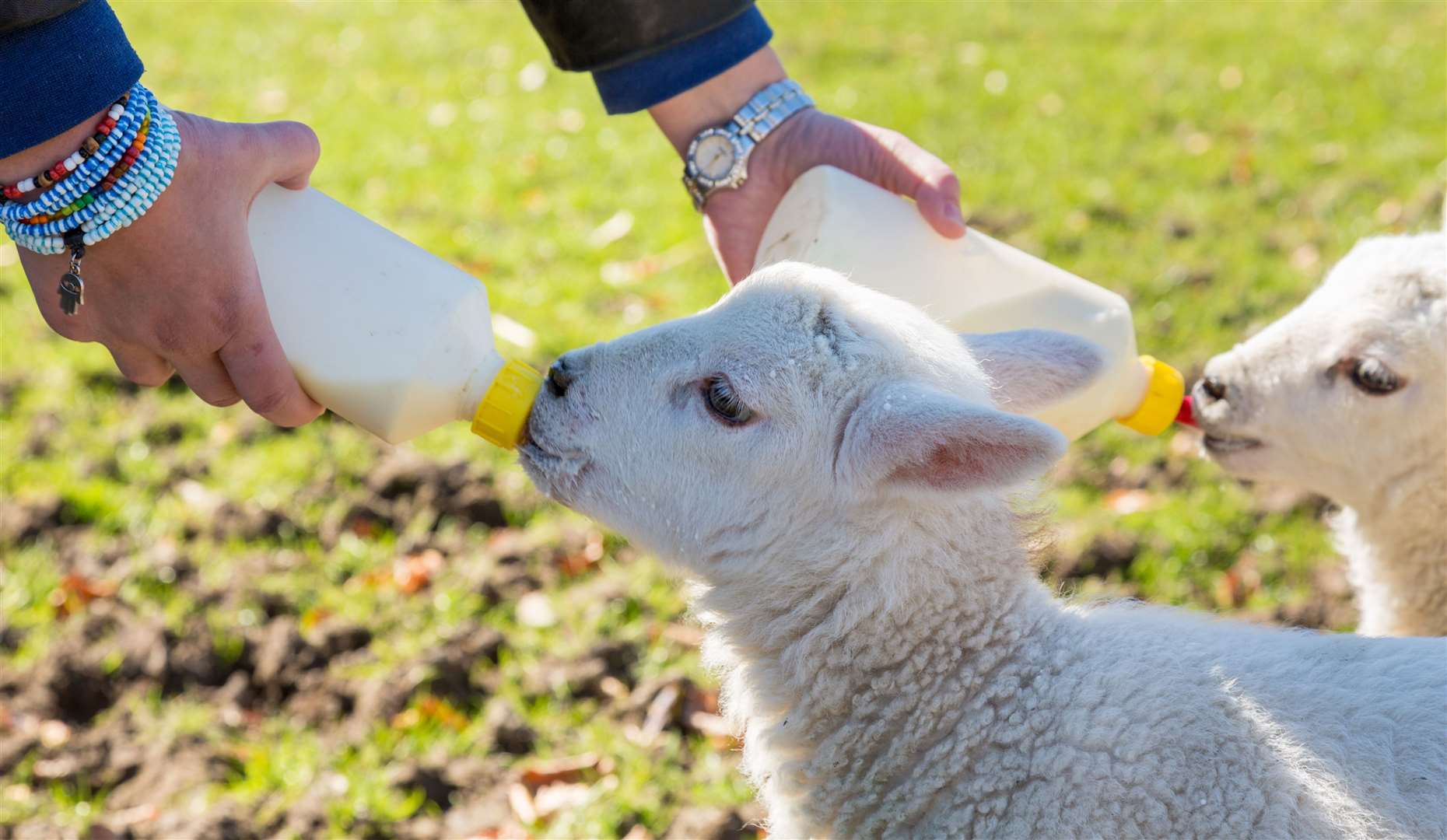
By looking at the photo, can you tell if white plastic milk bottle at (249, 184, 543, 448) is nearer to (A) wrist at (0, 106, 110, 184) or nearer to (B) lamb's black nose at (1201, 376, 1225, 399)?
(A) wrist at (0, 106, 110, 184)

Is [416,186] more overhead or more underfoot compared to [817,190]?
more underfoot

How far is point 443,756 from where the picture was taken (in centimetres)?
379

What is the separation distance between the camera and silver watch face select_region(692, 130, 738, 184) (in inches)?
133

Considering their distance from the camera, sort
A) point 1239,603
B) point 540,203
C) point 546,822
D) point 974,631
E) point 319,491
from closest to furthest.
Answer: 1. point 974,631
2. point 546,822
3. point 1239,603
4. point 319,491
5. point 540,203

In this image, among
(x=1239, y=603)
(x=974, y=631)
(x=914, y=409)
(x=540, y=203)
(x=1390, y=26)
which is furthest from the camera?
(x=1390, y=26)

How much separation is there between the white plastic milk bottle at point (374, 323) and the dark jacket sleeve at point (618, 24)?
0.78m

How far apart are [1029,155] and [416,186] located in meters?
3.83

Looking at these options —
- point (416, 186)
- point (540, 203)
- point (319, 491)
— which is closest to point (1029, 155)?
point (540, 203)

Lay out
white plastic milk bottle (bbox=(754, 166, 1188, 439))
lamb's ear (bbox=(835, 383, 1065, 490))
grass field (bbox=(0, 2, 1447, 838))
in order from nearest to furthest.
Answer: lamb's ear (bbox=(835, 383, 1065, 490)) < white plastic milk bottle (bbox=(754, 166, 1188, 439)) < grass field (bbox=(0, 2, 1447, 838))

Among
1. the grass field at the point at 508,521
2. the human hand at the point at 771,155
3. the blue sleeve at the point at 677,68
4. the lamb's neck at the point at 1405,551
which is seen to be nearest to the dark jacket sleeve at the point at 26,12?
the blue sleeve at the point at 677,68

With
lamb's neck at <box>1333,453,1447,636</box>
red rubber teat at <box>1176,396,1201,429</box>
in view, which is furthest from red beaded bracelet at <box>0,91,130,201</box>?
lamb's neck at <box>1333,453,1447,636</box>

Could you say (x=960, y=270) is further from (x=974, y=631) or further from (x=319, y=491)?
(x=319, y=491)

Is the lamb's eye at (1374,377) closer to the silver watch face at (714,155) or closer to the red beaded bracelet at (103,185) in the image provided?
the silver watch face at (714,155)

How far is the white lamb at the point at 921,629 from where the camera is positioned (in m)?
2.39
